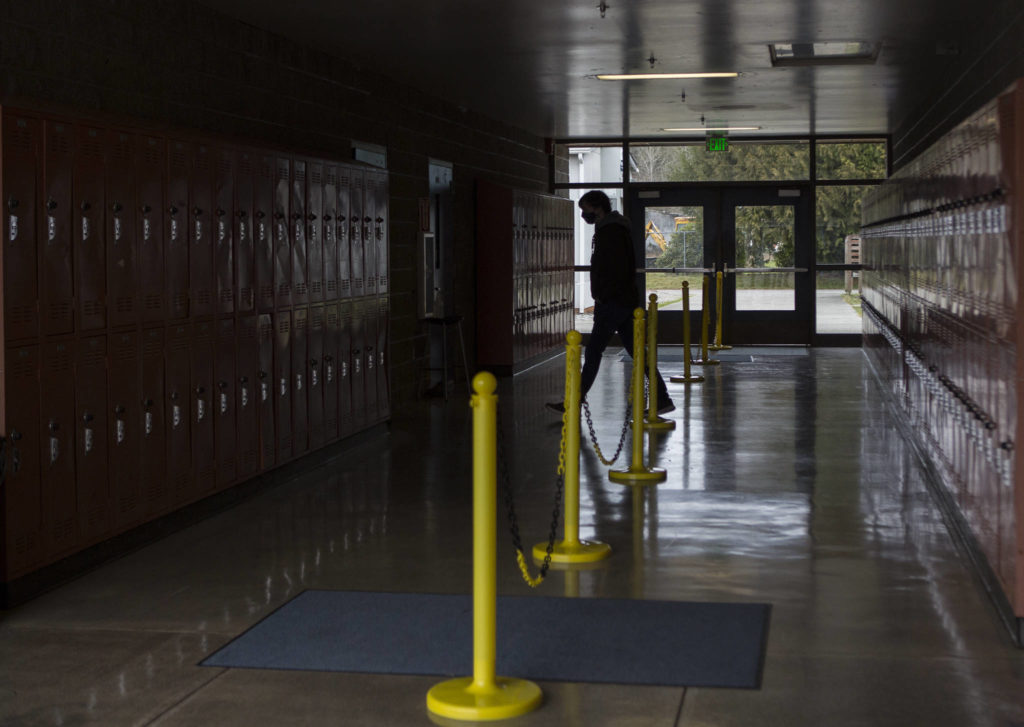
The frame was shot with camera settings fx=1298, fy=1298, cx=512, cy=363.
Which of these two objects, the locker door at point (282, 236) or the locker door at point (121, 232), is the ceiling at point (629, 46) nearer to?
the locker door at point (282, 236)

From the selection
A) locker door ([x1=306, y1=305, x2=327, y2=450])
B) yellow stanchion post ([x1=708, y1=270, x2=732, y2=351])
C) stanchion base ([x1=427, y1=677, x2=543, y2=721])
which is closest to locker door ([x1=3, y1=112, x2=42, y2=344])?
stanchion base ([x1=427, y1=677, x2=543, y2=721])

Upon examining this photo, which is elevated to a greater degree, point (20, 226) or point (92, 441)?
point (20, 226)

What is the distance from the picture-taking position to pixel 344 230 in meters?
8.45

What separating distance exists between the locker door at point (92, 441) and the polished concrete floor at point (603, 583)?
222mm

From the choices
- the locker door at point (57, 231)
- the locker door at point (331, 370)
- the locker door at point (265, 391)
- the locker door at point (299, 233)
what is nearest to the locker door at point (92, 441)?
the locker door at point (57, 231)

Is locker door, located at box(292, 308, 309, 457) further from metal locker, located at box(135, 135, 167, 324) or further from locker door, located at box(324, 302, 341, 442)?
metal locker, located at box(135, 135, 167, 324)

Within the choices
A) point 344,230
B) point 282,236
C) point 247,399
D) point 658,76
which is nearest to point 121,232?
point 247,399

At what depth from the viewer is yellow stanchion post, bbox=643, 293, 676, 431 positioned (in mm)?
8398

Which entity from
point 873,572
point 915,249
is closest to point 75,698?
point 873,572

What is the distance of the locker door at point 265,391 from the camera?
23.0ft

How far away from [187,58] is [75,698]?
422cm

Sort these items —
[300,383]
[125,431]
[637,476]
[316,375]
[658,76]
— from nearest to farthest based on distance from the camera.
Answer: [125,431]
[637,476]
[300,383]
[316,375]
[658,76]

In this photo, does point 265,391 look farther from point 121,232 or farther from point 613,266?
point 613,266

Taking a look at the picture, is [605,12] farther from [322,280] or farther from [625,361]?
[625,361]
